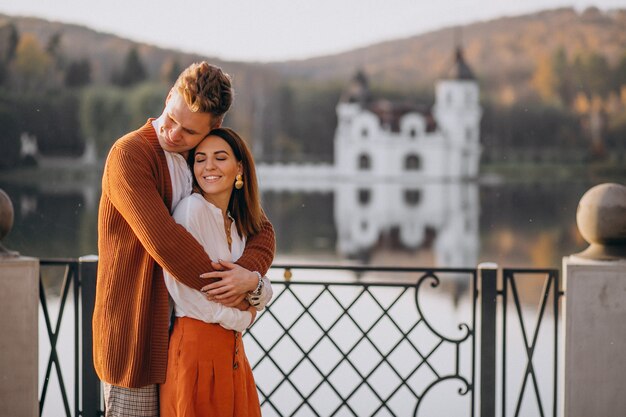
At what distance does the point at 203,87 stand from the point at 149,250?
39 cm

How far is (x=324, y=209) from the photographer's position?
127 ft

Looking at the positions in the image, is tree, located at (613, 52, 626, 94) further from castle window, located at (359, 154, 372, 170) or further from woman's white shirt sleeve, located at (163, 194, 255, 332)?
woman's white shirt sleeve, located at (163, 194, 255, 332)

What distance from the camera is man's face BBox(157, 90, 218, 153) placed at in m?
1.83

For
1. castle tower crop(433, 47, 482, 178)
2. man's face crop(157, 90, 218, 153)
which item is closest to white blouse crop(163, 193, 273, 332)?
man's face crop(157, 90, 218, 153)

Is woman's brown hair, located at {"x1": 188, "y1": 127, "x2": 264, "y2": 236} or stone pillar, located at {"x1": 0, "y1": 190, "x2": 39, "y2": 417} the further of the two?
stone pillar, located at {"x1": 0, "y1": 190, "x2": 39, "y2": 417}

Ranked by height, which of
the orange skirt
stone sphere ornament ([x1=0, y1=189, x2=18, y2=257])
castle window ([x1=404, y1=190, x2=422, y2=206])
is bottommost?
castle window ([x1=404, y1=190, x2=422, y2=206])

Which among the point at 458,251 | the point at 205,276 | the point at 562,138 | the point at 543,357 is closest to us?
the point at 205,276

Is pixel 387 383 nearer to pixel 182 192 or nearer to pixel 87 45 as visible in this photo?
pixel 182 192

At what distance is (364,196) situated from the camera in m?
48.9

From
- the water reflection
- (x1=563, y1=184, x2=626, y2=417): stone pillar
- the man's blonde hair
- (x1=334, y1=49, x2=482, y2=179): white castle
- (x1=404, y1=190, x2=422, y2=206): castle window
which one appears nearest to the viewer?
the man's blonde hair

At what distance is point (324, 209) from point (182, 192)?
36622 millimetres

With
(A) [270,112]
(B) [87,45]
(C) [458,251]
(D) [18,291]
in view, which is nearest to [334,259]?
(C) [458,251]

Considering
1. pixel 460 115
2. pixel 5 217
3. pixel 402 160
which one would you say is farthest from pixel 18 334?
pixel 460 115

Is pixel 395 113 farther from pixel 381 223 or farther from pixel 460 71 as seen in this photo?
pixel 381 223
